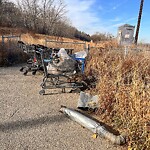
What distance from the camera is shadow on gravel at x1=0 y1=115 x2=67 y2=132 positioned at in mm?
3225

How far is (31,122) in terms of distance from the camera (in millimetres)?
3451

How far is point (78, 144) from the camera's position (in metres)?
2.88

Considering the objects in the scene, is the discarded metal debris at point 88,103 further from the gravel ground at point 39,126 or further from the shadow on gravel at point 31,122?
the shadow on gravel at point 31,122

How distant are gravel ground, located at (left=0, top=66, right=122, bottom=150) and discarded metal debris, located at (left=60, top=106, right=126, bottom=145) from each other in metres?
0.08

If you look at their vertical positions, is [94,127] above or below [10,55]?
below

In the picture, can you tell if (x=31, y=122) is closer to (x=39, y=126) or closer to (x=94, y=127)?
(x=39, y=126)

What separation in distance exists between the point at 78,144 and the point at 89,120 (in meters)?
0.61

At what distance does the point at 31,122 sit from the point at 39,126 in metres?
0.22

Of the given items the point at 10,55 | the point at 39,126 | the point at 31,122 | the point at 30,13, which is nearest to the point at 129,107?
the point at 39,126

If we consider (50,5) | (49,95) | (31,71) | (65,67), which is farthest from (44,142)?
(50,5)

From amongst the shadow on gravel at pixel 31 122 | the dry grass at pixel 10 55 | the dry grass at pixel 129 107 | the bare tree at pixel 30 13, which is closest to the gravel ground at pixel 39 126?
the shadow on gravel at pixel 31 122

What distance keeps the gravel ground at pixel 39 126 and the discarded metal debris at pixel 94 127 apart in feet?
0.26

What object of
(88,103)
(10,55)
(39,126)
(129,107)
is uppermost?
(10,55)

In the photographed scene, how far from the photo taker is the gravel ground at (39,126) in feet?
9.27
